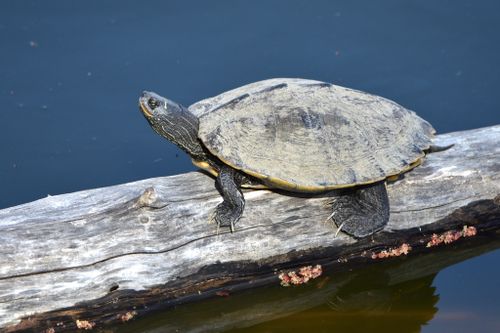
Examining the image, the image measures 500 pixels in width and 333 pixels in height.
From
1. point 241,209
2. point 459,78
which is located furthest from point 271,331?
point 459,78

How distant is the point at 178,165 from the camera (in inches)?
209

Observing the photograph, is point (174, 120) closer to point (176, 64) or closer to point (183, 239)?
point (183, 239)

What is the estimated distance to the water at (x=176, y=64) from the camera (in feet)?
17.5

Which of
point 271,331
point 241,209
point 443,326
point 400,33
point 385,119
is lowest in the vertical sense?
point 443,326

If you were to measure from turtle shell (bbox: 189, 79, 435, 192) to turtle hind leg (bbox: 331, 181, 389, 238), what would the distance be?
0.47ft

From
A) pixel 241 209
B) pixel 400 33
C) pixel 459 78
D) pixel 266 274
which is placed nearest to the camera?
pixel 241 209

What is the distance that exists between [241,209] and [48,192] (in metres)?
1.78

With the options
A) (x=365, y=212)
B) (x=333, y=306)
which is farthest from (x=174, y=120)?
(x=333, y=306)

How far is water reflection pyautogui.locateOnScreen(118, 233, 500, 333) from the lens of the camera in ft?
13.3

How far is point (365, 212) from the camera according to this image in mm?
4059

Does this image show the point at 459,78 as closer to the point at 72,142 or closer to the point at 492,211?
the point at 492,211

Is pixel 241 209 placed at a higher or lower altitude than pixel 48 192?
lower

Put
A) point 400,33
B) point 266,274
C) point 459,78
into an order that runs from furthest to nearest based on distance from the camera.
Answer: point 400,33
point 459,78
point 266,274

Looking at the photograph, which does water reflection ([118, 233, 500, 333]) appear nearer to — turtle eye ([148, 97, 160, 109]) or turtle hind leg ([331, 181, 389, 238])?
turtle hind leg ([331, 181, 389, 238])
